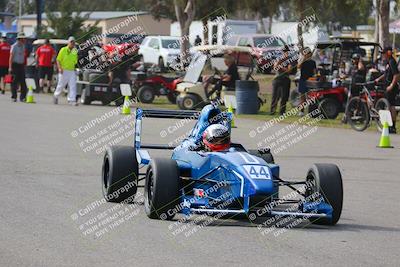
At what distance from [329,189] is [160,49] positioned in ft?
139

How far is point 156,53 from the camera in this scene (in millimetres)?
52781

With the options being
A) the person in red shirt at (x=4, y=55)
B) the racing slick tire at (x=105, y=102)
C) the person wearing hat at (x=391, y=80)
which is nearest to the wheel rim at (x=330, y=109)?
the person wearing hat at (x=391, y=80)

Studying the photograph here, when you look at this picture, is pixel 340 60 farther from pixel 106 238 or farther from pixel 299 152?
pixel 106 238

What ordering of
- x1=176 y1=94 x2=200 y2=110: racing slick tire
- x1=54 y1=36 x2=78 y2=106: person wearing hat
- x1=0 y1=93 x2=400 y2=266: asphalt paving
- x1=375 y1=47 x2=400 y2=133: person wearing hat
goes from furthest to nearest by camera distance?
1. x1=54 y1=36 x2=78 y2=106: person wearing hat
2. x1=176 y1=94 x2=200 y2=110: racing slick tire
3. x1=375 y1=47 x2=400 y2=133: person wearing hat
4. x1=0 y1=93 x2=400 y2=266: asphalt paving

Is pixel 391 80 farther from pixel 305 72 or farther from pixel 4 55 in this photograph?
pixel 4 55

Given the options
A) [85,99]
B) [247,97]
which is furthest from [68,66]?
[247,97]

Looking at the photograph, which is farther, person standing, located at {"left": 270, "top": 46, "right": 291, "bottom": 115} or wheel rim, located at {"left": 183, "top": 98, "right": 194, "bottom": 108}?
wheel rim, located at {"left": 183, "top": 98, "right": 194, "bottom": 108}

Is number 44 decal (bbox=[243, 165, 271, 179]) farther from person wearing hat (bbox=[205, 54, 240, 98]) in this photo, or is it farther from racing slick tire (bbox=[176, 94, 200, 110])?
person wearing hat (bbox=[205, 54, 240, 98])

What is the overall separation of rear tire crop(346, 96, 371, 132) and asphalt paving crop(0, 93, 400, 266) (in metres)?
4.14

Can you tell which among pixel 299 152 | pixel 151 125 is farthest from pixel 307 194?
pixel 151 125

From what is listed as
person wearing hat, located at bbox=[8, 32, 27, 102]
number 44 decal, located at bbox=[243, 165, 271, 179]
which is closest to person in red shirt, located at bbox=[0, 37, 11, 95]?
person wearing hat, located at bbox=[8, 32, 27, 102]

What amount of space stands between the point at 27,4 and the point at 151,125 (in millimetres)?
89957

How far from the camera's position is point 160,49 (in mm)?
52594

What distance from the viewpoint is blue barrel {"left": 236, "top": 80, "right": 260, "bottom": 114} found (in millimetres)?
27719
